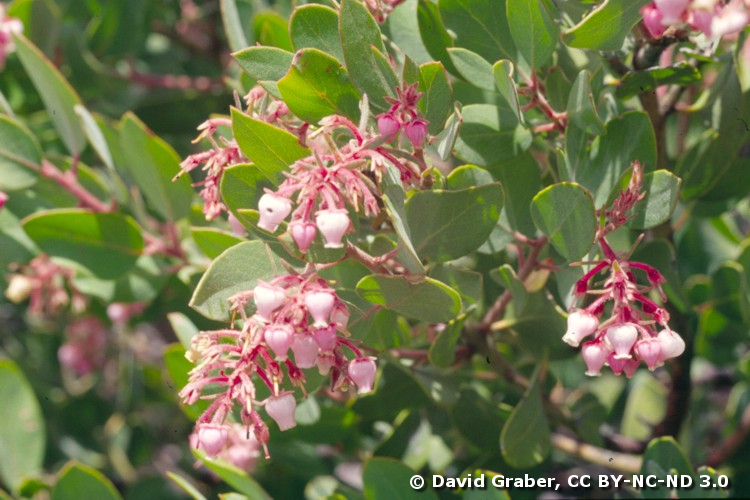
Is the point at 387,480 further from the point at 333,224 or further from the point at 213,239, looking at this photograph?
the point at 333,224

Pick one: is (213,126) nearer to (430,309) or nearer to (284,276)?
(284,276)

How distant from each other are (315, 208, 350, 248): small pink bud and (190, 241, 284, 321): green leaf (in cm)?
22

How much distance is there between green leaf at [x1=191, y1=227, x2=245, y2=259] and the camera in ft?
4.78

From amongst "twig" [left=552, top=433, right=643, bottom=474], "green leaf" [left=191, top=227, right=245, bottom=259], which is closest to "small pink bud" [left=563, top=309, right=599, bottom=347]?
"green leaf" [left=191, top=227, right=245, bottom=259]

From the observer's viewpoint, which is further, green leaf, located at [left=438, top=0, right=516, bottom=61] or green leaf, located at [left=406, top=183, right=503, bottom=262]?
green leaf, located at [left=438, top=0, right=516, bottom=61]

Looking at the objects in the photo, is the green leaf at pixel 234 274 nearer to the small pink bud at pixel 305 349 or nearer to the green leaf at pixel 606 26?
the small pink bud at pixel 305 349

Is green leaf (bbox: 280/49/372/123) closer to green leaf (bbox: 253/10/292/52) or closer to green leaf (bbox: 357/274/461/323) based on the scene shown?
→ green leaf (bbox: 357/274/461/323)

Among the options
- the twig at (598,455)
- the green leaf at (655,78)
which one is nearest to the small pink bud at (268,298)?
the green leaf at (655,78)

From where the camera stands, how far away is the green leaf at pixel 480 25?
137cm

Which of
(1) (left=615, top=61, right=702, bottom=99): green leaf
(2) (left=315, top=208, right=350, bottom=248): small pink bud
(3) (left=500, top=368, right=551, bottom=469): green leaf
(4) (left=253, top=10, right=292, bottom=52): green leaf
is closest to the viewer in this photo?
(2) (left=315, top=208, right=350, bottom=248): small pink bud

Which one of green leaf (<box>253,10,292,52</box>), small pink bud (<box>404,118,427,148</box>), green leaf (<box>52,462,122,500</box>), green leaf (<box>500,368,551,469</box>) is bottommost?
green leaf (<box>52,462,122,500</box>)

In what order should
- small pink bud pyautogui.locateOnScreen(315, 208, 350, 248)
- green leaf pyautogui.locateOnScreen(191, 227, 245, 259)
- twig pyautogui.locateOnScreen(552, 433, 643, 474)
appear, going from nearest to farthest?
small pink bud pyautogui.locateOnScreen(315, 208, 350, 248)
green leaf pyautogui.locateOnScreen(191, 227, 245, 259)
twig pyautogui.locateOnScreen(552, 433, 643, 474)

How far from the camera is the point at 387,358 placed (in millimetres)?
1585

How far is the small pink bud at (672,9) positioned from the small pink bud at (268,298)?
0.59 meters
